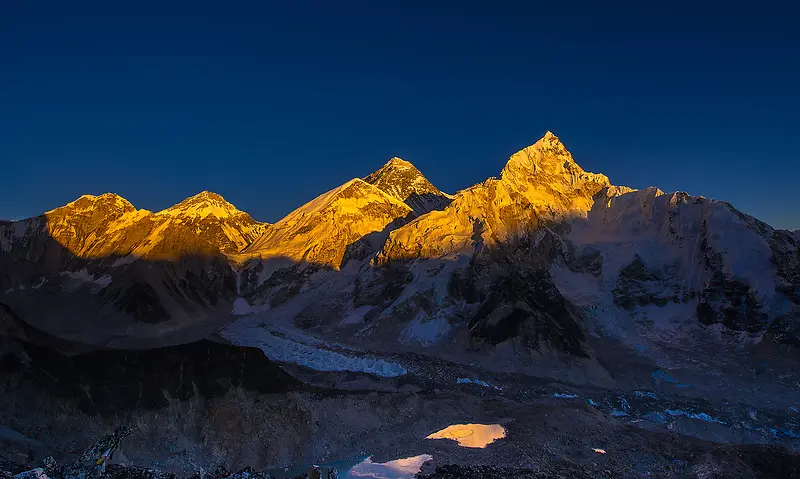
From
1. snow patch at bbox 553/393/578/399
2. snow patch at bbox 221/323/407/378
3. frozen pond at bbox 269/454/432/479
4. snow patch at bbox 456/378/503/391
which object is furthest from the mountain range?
frozen pond at bbox 269/454/432/479

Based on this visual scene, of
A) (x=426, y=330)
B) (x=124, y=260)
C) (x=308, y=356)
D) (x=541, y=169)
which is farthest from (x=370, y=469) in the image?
(x=541, y=169)

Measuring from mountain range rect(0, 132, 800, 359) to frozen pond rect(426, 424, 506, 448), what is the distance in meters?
46.9

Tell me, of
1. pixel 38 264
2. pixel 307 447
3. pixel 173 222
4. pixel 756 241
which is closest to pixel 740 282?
pixel 756 241

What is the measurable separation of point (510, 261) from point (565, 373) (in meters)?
45.1

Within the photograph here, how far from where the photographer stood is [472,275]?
432ft

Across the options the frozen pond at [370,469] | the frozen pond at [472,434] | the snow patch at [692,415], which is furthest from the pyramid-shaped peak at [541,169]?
the frozen pond at [370,469]

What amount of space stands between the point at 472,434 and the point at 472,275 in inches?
3064

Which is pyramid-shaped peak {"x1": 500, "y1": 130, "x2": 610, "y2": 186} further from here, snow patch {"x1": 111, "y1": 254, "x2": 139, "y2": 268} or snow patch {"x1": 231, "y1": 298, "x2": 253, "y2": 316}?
snow patch {"x1": 111, "y1": 254, "x2": 139, "y2": 268}

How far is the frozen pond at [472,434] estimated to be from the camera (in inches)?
2088

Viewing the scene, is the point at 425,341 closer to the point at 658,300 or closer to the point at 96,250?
the point at 658,300

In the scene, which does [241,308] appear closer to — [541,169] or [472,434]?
[541,169]

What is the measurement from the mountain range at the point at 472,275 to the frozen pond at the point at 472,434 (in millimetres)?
46903

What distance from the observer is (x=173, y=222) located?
198 m

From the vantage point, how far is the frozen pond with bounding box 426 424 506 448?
53031mm
